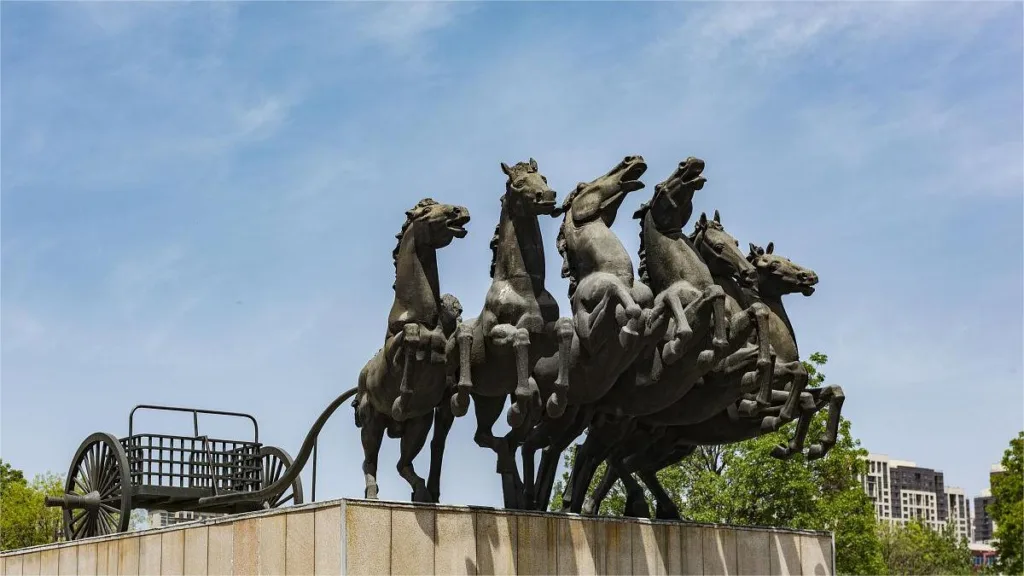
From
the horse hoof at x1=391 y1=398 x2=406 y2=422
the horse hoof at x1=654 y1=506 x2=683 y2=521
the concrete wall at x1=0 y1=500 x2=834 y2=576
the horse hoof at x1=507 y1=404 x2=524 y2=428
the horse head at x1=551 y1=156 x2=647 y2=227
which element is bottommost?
the concrete wall at x1=0 y1=500 x2=834 y2=576

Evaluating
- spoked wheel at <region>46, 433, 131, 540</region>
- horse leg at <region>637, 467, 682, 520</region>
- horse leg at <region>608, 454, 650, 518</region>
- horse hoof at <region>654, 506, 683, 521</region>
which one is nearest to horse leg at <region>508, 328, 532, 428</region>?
horse leg at <region>608, 454, 650, 518</region>

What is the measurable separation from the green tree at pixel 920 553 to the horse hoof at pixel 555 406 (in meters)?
39.9

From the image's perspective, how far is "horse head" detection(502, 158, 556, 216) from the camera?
46.3ft

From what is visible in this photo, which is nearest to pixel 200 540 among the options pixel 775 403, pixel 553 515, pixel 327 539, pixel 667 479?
pixel 327 539

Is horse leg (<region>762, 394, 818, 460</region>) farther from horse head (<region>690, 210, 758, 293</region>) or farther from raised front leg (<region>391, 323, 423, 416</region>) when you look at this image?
raised front leg (<region>391, 323, 423, 416</region>)

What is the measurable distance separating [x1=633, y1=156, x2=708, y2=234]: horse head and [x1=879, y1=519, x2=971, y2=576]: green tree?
38654mm

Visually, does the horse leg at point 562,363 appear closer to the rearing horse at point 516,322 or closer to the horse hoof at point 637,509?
the rearing horse at point 516,322

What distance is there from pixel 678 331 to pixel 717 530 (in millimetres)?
3121

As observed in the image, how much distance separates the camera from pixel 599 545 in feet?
47.9

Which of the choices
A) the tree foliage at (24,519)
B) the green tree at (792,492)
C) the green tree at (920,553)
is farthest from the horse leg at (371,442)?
the green tree at (920,553)

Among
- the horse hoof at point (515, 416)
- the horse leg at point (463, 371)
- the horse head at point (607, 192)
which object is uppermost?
the horse head at point (607, 192)

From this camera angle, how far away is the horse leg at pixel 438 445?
1482 cm

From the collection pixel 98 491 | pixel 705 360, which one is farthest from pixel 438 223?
pixel 98 491

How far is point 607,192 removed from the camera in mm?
15000
